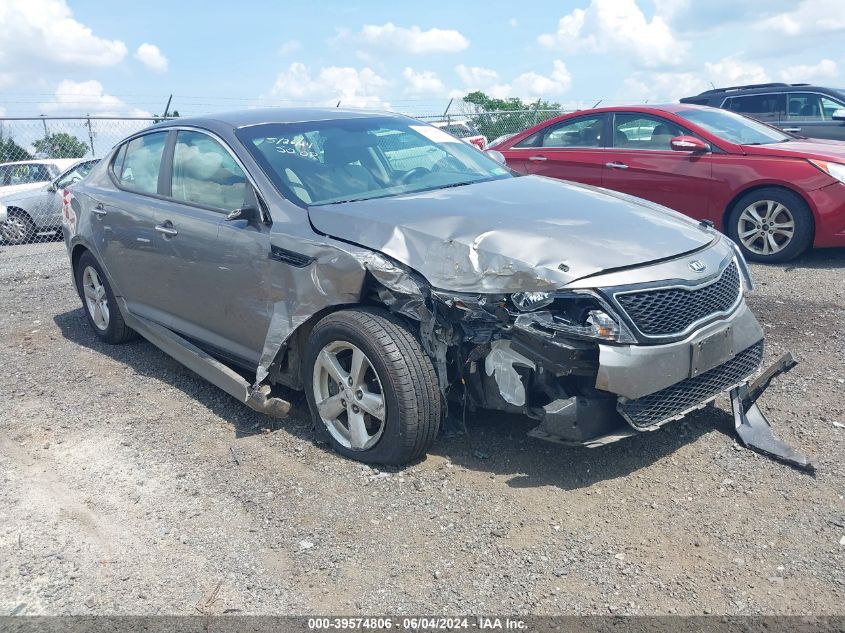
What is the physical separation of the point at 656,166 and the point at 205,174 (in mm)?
5246

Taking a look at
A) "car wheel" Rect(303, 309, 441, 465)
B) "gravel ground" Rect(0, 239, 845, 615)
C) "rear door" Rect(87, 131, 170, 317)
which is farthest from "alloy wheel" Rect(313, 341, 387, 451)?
"rear door" Rect(87, 131, 170, 317)

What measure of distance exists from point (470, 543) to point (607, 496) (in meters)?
0.74

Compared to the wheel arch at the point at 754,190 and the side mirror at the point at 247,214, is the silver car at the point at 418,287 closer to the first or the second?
the side mirror at the point at 247,214

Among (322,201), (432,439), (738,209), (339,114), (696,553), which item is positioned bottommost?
(696,553)

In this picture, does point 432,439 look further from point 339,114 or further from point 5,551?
point 339,114

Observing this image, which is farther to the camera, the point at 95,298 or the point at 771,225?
the point at 771,225

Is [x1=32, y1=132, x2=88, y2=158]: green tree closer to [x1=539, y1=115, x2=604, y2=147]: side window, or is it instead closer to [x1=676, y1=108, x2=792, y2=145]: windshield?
[x1=539, y1=115, x2=604, y2=147]: side window

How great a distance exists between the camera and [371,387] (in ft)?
12.8

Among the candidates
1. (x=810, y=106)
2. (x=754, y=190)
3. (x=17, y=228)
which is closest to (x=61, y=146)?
(x=17, y=228)

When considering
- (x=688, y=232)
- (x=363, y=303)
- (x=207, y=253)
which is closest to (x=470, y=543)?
(x=363, y=303)

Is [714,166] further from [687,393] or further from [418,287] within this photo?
[418,287]

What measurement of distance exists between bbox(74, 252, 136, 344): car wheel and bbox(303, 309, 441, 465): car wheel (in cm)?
250

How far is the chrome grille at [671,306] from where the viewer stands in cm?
339

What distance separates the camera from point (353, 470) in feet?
12.8
